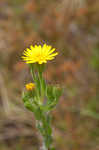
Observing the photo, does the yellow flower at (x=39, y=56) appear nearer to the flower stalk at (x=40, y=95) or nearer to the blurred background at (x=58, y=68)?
the flower stalk at (x=40, y=95)

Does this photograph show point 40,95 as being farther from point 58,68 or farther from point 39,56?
point 58,68

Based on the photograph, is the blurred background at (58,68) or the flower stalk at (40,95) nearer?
the flower stalk at (40,95)

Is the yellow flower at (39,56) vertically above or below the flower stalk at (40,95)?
above

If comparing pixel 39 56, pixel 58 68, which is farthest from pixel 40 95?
pixel 58 68

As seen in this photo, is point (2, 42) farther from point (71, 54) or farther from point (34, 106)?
point (34, 106)

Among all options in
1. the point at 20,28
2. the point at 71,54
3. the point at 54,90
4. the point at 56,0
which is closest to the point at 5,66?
the point at 20,28

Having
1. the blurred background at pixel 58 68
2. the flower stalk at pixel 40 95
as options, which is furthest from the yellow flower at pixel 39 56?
the blurred background at pixel 58 68

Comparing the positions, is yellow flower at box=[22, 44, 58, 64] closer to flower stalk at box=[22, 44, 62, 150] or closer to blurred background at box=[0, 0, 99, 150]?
flower stalk at box=[22, 44, 62, 150]

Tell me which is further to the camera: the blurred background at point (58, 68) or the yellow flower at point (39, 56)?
the blurred background at point (58, 68)
